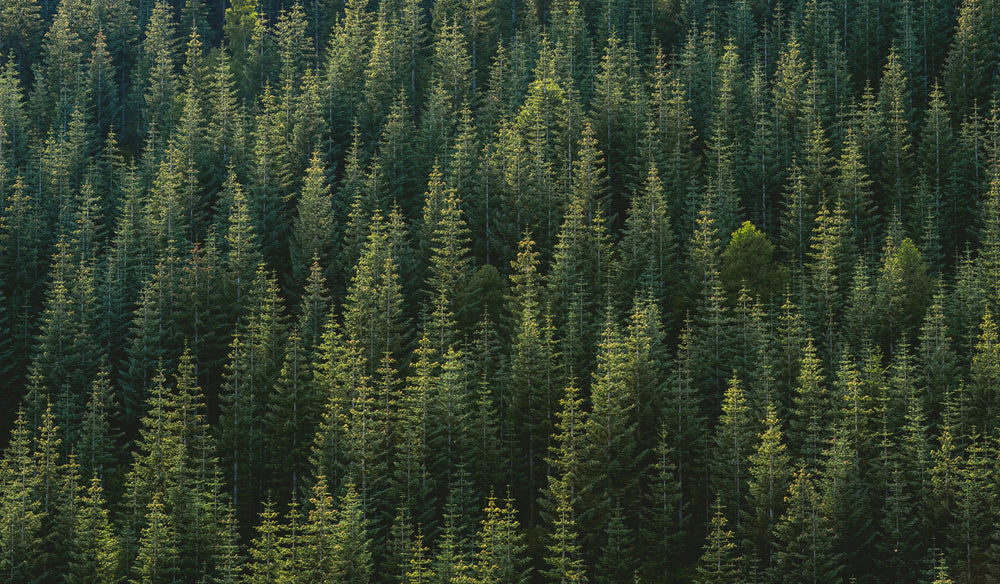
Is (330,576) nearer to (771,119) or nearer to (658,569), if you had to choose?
(658,569)

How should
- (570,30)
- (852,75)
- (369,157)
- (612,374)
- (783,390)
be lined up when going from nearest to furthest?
(612,374) → (783,390) → (369,157) → (852,75) → (570,30)

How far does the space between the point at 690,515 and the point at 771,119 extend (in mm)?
63981

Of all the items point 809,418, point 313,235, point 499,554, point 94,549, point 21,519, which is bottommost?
point 94,549

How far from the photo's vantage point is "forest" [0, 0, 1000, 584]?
6706 centimetres

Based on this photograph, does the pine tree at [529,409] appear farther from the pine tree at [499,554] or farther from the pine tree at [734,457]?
the pine tree at [734,457]

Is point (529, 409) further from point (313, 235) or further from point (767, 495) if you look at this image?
point (313, 235)

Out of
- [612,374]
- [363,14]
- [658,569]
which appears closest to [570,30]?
[363,14]

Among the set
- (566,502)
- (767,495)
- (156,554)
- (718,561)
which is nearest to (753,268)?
(767,495)

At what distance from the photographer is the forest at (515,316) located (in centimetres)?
6706

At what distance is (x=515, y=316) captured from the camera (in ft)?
279

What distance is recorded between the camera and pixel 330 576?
6322 cm

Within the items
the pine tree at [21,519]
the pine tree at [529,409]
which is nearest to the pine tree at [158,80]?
the pine tree at [21,519]

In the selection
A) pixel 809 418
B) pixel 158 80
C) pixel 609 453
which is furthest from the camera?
pixel 158 80

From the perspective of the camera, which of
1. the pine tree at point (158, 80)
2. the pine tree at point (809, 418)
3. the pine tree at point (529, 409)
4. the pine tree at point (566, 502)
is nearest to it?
the pine tree at point (566, 502)
